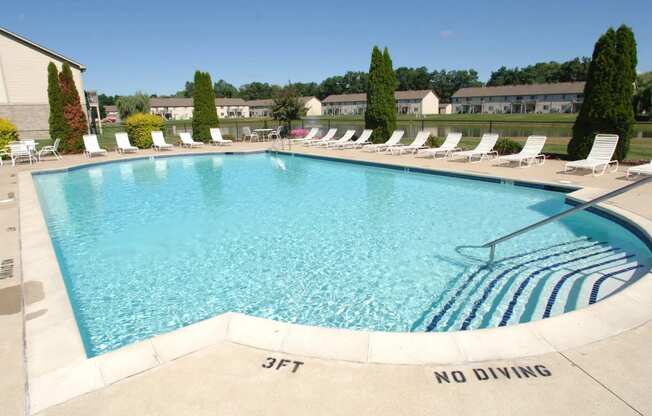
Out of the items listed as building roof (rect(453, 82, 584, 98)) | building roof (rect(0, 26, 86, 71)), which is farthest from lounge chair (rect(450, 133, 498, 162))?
building roof (rect(453, 82, 584, 98))

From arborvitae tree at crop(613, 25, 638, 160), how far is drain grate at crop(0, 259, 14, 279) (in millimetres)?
13324

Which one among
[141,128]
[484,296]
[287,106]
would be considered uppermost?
[287,106]

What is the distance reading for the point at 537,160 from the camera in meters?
12.2

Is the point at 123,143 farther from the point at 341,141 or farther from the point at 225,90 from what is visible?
the point at 225,90

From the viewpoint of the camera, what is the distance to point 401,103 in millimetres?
76750

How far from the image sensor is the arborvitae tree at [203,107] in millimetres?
19750

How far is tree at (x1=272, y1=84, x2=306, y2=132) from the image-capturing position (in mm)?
22734

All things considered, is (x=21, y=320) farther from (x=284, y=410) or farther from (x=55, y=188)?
(x=55, y=188)

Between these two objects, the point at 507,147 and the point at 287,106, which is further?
the point at 287,106

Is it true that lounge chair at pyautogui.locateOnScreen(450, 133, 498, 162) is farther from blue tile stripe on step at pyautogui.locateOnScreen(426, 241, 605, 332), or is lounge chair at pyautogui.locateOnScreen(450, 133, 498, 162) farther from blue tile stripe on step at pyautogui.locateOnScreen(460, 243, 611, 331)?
blue tile stripe on step at pyautogui.locateOnScreen(460, 243, 611, 331)

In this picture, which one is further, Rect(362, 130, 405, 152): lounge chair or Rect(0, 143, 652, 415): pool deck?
Rect(362, 130, 405, 152): lounge chair

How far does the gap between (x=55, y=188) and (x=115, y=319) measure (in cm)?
875

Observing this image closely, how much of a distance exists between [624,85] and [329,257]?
33.1 ft

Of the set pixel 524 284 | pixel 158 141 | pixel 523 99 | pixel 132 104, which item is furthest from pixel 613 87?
pixel 523 99
